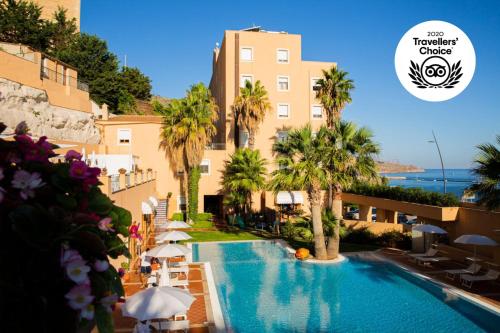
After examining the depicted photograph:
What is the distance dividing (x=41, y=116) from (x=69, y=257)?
94.7 ft

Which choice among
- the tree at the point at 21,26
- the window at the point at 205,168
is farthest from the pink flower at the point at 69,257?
the tree at the point at 21,26

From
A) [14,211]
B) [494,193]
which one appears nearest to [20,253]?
[14,211]

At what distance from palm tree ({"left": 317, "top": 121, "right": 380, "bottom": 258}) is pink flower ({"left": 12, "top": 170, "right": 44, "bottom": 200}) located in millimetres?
18734

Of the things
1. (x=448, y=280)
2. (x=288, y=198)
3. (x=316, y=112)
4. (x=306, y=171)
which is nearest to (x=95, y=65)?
(x=316, y=112)

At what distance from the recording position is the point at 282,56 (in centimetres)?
3822

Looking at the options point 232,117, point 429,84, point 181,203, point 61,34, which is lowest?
point 181,203

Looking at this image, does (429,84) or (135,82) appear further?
(135,82)

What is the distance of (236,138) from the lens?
3778 centimetres

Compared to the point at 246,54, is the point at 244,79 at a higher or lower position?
lower

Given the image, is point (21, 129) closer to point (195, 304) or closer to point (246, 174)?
point (195, 304)

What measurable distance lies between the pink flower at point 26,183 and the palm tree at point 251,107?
106 ft

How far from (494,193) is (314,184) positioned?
8.70 meters

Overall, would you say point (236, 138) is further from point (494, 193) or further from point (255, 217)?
point (494, 193)

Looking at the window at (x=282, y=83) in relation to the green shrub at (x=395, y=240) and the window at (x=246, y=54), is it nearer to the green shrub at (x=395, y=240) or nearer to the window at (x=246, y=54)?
the window at (x=246, y=54)
